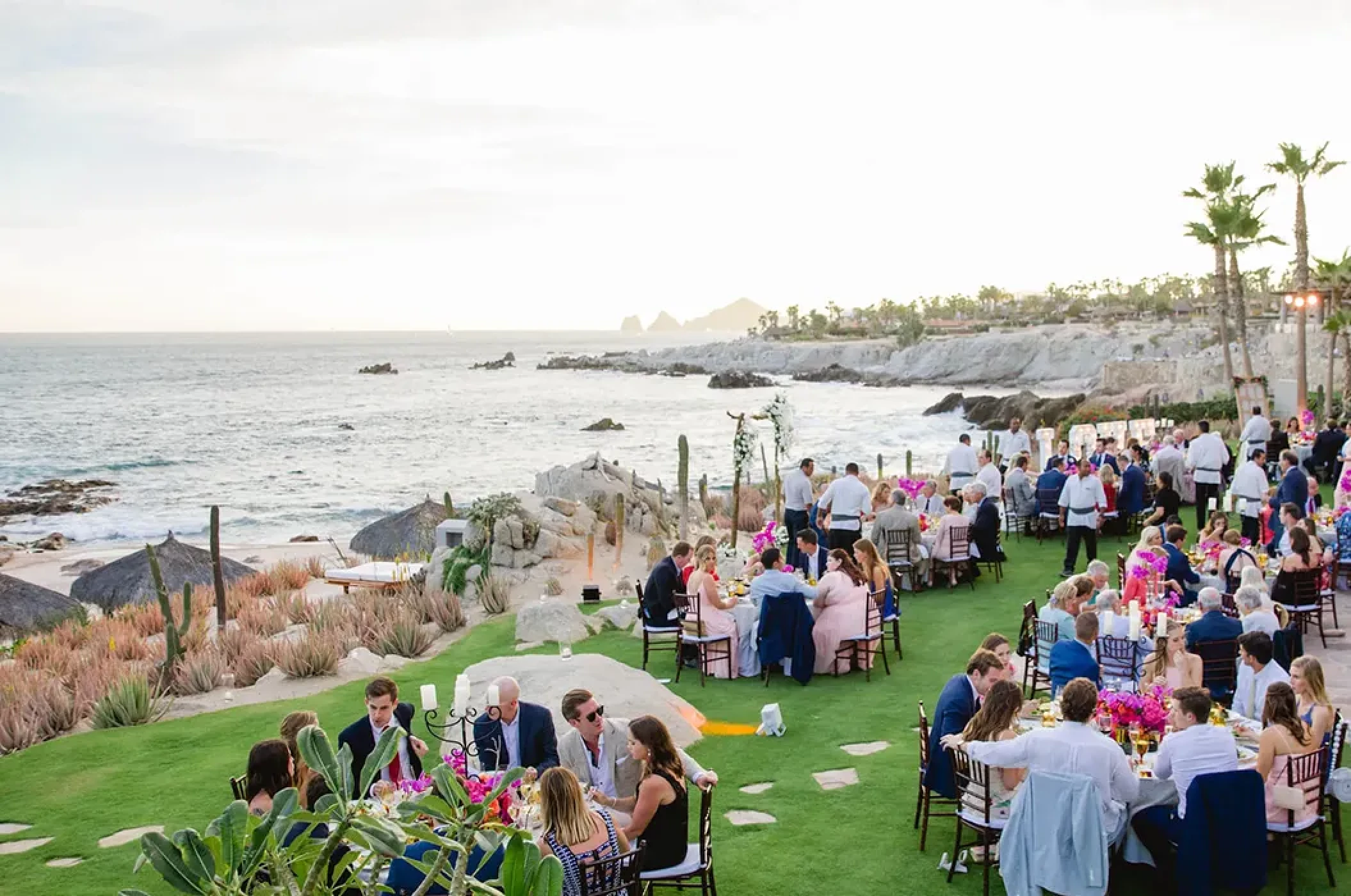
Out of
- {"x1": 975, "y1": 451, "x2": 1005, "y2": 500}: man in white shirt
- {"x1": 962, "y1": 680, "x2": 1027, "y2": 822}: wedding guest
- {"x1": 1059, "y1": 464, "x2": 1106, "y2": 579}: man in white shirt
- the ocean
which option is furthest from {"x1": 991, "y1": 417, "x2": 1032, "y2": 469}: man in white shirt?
the ocean

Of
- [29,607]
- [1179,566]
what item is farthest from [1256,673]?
[29,607]

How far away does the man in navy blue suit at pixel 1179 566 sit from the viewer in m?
11.3

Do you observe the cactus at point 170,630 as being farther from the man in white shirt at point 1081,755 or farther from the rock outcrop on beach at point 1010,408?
the rock outcrop on beach at point 1010,408

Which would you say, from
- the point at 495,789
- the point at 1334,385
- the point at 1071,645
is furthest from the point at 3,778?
the point at 1334,385

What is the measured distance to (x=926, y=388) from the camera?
93188 millimetres

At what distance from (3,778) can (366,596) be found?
6.81 metres

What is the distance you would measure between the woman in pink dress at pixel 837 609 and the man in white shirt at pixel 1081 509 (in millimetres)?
4706

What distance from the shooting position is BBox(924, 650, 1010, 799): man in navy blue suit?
288 inches

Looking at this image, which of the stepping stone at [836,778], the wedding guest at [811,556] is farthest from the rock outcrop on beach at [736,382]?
the stepping stone at [836,778]

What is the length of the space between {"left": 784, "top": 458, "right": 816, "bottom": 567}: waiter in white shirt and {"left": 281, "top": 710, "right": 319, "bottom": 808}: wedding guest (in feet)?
31.9

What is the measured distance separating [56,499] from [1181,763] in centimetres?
4607

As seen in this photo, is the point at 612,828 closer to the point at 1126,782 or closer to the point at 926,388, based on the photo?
the point at 1126,782

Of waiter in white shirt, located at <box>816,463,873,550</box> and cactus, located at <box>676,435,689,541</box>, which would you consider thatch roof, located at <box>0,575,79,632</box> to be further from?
waiter in white shirt, located at <box>816,463,873,550</box>

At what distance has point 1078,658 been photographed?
830 centimetres
